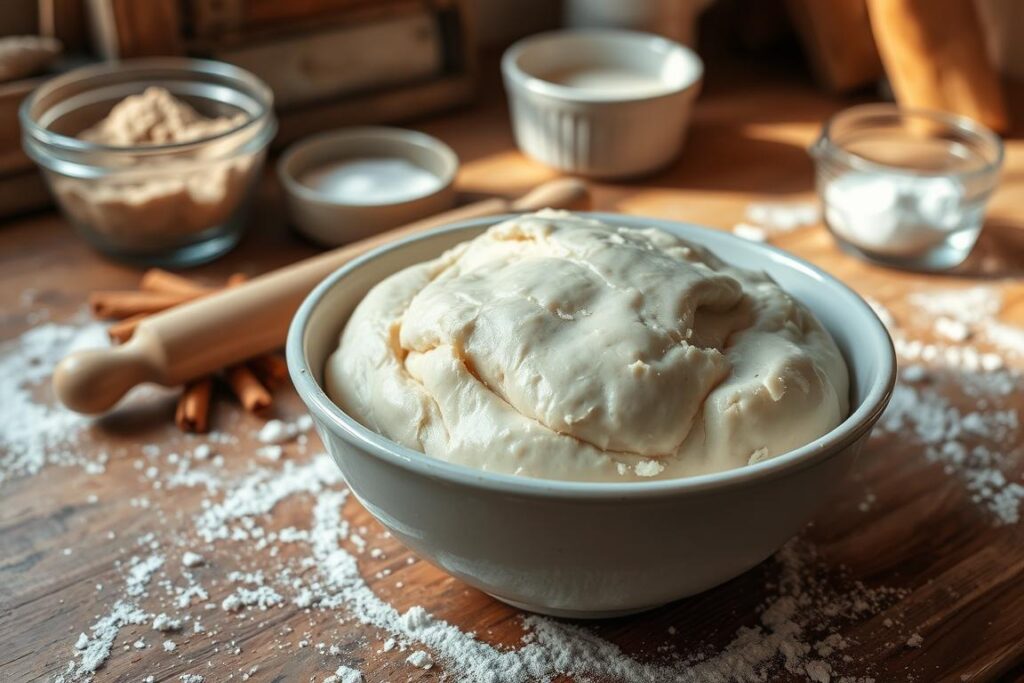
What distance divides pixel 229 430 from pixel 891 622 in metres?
0.63

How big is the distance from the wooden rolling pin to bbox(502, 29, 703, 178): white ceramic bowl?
482 millimetres

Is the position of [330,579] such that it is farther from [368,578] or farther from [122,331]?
[122,331]

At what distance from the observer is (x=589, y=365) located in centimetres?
68

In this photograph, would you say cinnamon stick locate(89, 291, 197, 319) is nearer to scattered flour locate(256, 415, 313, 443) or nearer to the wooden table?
the wooden table

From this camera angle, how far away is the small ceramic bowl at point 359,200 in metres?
1.27

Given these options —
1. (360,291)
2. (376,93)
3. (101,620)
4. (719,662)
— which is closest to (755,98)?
(376,93)

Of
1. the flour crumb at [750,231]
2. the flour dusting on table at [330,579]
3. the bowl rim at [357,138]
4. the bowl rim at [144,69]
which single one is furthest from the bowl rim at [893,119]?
the bowl rim at [144,69]

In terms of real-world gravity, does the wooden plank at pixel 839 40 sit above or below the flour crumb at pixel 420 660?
above

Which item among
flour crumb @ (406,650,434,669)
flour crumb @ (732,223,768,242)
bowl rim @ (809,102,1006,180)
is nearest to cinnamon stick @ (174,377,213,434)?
flour crumb @ (406,650,434,669)

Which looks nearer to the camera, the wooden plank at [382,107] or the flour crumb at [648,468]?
the flour crumb at [648,468]

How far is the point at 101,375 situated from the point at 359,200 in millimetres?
445

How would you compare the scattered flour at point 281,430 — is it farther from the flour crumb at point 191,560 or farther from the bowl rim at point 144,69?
the bowl rim at point 144,69

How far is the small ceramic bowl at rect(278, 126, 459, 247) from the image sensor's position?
127cm

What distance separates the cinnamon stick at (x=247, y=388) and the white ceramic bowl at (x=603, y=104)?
0.63m
